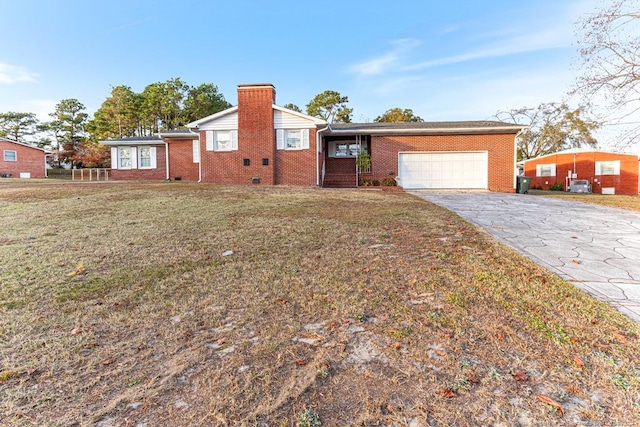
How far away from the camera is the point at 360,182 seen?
58.1ft

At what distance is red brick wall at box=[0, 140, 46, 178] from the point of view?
29169 millimetres

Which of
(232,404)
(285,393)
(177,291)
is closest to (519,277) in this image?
(285,393)

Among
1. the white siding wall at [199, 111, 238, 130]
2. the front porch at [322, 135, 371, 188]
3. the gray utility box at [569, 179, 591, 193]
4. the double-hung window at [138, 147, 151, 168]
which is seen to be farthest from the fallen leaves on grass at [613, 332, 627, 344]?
the gray utility box at [569, 179, 591, 193]

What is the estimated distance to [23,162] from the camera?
30.0 metres

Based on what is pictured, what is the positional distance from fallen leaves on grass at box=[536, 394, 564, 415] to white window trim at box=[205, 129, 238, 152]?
16.9 meters

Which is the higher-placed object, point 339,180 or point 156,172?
point 156,172

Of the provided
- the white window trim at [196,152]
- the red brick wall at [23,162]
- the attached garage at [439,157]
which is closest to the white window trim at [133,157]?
the white window trim at [196,152]

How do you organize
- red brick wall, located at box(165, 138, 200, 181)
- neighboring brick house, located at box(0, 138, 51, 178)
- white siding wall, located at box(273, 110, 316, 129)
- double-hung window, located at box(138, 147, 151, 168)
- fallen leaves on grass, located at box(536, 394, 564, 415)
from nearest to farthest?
fallen leaves on grass, located at box(536, 394, 564, 415), white siding wall, located at box(273, 110, 316, 129), red brick wall, located at box(165, 138, 200, 181), double-hung window, located at box(138, 147, 151, 168), neighboring brick house, located at box(0, 138, 51, 178)

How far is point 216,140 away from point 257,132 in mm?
2319

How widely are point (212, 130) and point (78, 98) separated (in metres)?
35.2

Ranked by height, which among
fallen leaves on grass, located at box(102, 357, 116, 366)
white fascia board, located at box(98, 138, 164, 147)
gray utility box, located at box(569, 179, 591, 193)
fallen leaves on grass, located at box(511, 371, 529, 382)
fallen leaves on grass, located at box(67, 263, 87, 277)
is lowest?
fallen leaves on grass, located at box(102, 357, 116, 366)

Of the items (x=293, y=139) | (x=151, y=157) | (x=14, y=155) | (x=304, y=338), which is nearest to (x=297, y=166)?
(x=293, y=139)

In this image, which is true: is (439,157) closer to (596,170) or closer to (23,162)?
(596,170)

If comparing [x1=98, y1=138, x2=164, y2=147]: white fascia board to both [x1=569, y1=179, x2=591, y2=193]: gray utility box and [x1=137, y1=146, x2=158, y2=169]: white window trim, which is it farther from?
[x1=569, y1=179, x2=591, y2=193]: gray utility box
